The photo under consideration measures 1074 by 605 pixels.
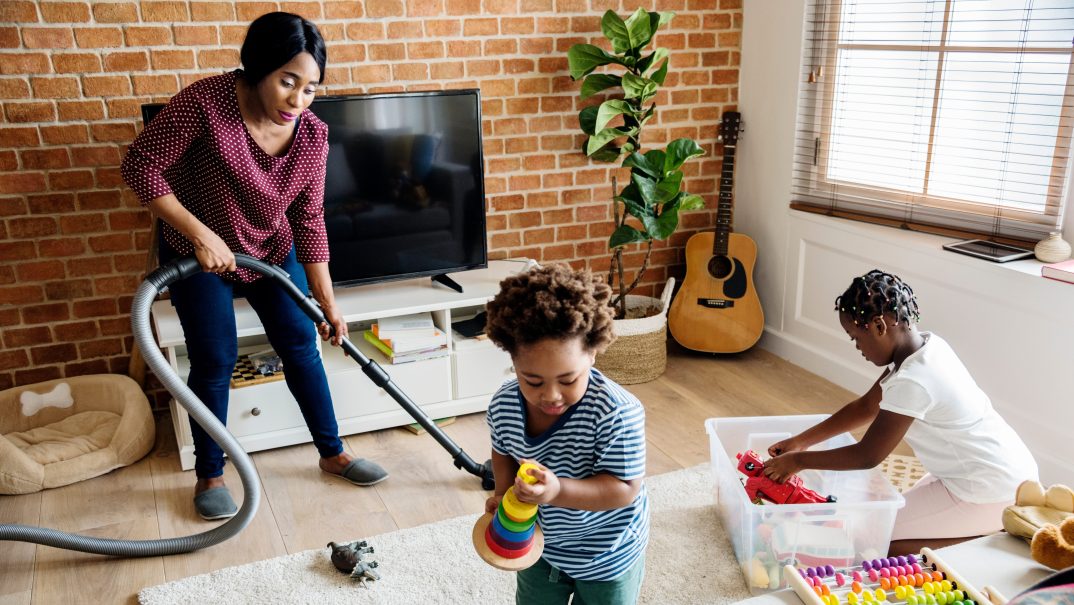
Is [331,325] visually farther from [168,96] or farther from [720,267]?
[720,267]

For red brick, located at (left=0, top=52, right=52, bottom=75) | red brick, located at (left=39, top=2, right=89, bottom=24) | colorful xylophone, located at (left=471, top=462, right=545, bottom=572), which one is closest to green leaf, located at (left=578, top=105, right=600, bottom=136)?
red brick, located at (left=39, top=2, right=89, bottom=24)

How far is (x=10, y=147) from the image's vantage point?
2.75 m

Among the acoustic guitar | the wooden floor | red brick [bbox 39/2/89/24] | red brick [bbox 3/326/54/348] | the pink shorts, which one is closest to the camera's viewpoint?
the pink shorts

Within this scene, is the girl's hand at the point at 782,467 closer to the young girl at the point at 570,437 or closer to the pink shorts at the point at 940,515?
the pink shorts at the point at 940,515

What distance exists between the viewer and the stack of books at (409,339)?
9.74 feet

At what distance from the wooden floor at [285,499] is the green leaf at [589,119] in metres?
1.03

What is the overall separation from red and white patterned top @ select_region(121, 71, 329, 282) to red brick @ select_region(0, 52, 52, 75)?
86 centimetres

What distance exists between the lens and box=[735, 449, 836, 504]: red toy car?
Answer: 2074mm

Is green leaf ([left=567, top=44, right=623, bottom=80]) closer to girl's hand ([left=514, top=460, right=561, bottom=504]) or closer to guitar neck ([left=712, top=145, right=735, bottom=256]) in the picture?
guitar neck ([left=712, top=145, right=735, bottom=256])

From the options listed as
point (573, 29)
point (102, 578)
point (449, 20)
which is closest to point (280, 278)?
point (102, 578)

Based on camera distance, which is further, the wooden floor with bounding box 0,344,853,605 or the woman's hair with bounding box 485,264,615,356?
the wooden floor with bounding box 0,344,853,605

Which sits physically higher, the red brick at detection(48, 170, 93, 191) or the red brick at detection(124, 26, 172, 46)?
the red brick at detection(124, 26, 172, 46)

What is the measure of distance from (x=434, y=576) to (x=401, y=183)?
53.2 inches

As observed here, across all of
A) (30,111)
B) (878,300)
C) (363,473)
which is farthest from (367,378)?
(878,300)
